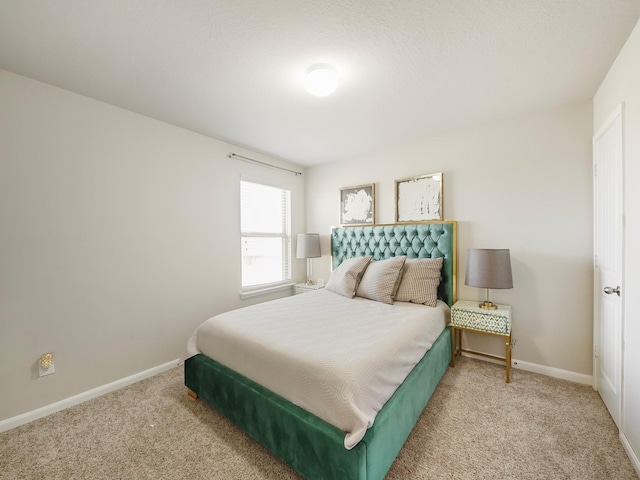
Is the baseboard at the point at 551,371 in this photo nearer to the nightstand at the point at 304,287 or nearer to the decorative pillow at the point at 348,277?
the decorative pillow at the point at 348,277

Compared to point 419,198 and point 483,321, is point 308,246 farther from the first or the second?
point 483,321

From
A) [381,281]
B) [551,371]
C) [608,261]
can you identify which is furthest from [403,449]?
[608,261]

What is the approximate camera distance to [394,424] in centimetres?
137

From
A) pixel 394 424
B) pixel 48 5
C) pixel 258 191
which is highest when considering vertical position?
pixel 48 5

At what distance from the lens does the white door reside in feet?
5.52

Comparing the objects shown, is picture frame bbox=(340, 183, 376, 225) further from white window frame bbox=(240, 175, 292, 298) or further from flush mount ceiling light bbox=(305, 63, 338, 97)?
flush mount ceiling light bbox=(305, 63, 338, 97)

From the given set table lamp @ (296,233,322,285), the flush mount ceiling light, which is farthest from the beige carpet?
the flush mount ceiling light

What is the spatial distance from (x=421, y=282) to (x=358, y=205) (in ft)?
4.68

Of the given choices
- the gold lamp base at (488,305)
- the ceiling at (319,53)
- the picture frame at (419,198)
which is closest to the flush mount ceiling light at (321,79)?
the ceiling at (319,53)

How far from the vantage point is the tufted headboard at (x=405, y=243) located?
2.75m

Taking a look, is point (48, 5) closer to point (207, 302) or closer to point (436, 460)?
point (207, 302)

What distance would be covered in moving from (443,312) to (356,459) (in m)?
1.71

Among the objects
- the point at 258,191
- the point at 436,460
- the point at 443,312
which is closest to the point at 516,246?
the point at 443,312

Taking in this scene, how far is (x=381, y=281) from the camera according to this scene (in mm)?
2617
